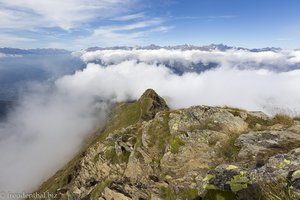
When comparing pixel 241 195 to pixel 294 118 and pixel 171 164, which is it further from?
pixel 294 118

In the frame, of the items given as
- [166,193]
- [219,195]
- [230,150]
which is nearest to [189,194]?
[166,193]

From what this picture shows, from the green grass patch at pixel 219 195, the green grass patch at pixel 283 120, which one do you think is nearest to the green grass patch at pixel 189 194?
the green grass patch at pixel 219 195

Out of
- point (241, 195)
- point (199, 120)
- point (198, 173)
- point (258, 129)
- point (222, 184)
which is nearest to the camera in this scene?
point (241, 195)

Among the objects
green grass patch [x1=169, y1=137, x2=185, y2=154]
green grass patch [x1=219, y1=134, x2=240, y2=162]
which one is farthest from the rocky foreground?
green grass patch [x1=219, y1=134, x2=240, y2=162]

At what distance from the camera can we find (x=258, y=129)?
33.5m

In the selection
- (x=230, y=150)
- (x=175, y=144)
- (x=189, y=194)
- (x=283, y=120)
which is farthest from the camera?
(x=175, y=144)

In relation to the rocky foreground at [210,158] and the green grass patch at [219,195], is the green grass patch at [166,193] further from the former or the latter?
the green grass patch at [219,195]

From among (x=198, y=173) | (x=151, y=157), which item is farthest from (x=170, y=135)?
(x=198, y=173)

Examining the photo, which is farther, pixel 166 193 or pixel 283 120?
pixel 283 120

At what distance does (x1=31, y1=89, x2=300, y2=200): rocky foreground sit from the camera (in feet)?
74.5

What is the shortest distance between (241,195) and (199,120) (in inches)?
686

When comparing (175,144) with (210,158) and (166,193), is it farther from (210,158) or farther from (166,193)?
(166,193)

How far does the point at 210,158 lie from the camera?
3186 centimetres

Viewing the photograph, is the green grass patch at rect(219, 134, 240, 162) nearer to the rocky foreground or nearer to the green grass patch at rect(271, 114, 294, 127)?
the rocky foreground
